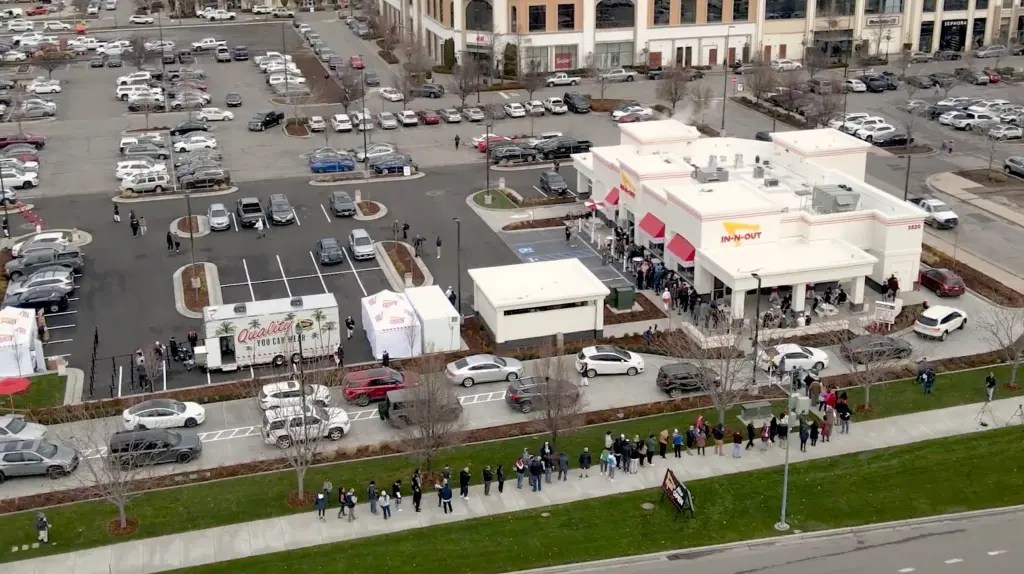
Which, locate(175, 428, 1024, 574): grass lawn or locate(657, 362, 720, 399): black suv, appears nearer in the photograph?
locate(175, 428, 1024, 574): grass lawn

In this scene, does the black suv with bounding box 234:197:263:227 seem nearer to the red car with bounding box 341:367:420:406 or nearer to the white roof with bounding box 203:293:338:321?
the white roof with bounding box 203:293:338:321

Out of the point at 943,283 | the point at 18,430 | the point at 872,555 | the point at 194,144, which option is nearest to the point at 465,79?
the point at 194,144

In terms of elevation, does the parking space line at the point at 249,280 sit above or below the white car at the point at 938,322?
below

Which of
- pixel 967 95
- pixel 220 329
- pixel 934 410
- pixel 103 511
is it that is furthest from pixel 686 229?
pixel 967 95

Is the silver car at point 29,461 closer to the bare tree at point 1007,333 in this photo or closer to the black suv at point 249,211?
the black suv at point 249,211

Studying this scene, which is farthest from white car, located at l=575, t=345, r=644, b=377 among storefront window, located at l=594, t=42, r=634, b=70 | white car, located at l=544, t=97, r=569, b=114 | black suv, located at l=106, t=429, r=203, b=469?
storefront window, located at l=594, t=42, r=634, b=70

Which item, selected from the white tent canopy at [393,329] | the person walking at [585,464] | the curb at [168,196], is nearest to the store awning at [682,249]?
the white tent canopy at [393,329]

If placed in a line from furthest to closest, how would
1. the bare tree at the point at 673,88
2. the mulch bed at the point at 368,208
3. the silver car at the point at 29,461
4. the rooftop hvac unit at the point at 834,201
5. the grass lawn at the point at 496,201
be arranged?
the bare tree at the point at 673,88 → the grass lawn at the point at 496,201 → the mulch bed at the point at 368,208 → the rooftop hvac unit at the point at 834,201 → the silver car at the point at 29,461
